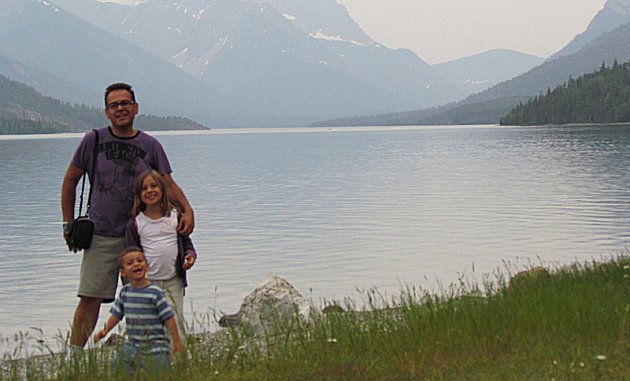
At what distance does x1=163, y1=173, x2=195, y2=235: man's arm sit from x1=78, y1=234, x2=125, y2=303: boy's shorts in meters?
0.71

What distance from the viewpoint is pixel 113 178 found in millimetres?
9914

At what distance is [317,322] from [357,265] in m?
15.6

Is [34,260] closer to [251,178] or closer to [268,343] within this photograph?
[268,343]

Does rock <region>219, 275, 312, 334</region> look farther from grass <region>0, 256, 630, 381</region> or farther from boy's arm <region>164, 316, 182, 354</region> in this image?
boy's arm <region>164, 316, 182, 354</region>

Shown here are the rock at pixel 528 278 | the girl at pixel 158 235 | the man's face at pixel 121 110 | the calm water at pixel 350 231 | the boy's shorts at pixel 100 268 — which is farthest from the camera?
the calm water at pixel 350 231

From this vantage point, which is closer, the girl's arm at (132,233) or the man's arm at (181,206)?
the girl's arm at (132,233)

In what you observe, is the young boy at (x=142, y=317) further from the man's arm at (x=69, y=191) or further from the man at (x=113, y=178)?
the man's arm at (x=69, y=191)

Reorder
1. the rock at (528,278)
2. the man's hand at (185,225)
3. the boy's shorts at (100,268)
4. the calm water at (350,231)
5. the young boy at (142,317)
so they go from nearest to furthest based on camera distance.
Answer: the young boy at (142,317) → the man's hand at (185,225) → the boy's shorts at (100,268) → the rock at (528,278) → the calm water at (350,231)

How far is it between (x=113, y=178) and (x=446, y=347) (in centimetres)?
397

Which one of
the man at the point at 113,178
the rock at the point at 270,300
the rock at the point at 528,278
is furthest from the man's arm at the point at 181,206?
the rock at the point at 270,300

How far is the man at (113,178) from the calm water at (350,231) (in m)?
5.36

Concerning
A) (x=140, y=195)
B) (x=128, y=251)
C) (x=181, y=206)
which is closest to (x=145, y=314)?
(x=128, y=251)

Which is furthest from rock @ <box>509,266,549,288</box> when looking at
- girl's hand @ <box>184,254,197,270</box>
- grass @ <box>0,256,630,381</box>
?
girl's hand @ <box>184,254,197,270</box>

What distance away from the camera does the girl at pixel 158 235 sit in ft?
31.7
